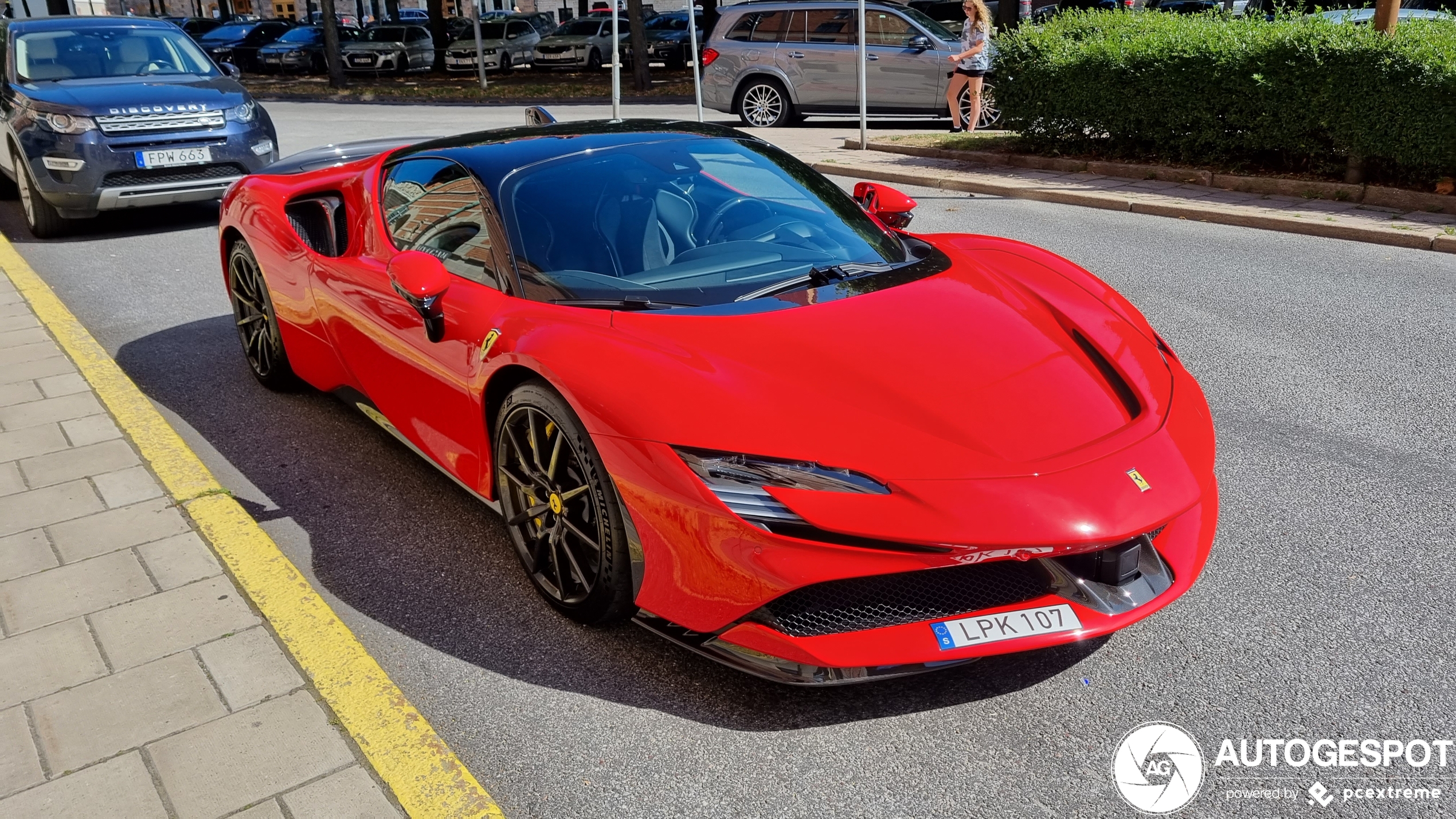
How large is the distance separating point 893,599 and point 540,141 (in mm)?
2179

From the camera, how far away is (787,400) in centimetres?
277

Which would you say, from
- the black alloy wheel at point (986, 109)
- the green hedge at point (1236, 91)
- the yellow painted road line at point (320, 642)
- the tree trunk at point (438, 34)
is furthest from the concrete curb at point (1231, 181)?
the tree trunk at point (438, 34)

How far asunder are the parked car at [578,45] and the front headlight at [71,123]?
2044cm

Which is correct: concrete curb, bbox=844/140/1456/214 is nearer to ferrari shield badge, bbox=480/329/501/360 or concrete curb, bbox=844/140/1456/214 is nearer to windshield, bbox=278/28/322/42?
ferrari shield badge, bbox=480/329/501/360

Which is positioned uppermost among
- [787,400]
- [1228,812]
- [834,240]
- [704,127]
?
[704,127]

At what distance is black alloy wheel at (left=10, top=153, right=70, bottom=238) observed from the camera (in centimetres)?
896

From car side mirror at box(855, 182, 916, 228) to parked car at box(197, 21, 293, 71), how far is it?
34367 millimetres

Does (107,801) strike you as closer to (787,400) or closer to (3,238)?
(787,400)

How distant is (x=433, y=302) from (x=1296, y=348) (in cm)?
414

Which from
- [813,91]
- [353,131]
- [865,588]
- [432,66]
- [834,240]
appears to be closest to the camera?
[865,588]

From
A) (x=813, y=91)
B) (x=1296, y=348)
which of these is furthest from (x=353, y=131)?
(x=1296, y=348)

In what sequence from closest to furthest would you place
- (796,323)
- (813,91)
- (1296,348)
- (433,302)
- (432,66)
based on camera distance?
(796,323), (433,302), (1296,348), (813,91), (432,66)

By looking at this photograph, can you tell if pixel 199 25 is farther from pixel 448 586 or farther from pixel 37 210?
pixel 448 586

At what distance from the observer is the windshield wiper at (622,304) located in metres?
3.17
